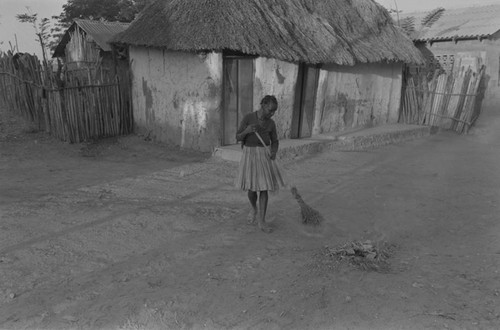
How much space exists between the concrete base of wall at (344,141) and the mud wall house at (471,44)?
132 inches

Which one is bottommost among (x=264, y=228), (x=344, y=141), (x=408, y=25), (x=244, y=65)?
(x=344, y=141)

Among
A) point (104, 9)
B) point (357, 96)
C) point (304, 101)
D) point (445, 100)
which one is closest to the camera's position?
point (304, 101)

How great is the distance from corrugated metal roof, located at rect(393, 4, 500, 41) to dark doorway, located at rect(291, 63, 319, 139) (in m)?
7.81

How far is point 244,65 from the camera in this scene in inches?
313

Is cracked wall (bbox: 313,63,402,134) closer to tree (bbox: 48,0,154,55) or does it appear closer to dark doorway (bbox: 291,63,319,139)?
dark doorway (bbox: 291,63,319,139)

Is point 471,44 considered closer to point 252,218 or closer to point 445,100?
point 445,100

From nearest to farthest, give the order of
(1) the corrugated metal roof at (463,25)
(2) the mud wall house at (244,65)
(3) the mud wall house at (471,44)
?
(2) the mud wall house at (244,65) → (3) the mud wall house at (471,44) → (1) the corrugated metal roof at (463,25)

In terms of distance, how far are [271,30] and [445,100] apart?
5.52 m

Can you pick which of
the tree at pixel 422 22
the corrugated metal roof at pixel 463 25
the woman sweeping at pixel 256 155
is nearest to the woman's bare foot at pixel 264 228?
A: the woman sweeping at pixel 256 155

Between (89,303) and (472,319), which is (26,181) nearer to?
(89,303)

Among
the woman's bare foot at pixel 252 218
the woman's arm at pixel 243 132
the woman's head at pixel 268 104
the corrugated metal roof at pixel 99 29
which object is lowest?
the woman's bare foot at pixel 252 218

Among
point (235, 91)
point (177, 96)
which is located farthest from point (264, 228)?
point (177, 96)

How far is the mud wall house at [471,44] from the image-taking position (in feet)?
45.5

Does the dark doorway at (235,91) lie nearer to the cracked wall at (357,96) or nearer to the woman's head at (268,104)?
the cracked wall at (357,96)
